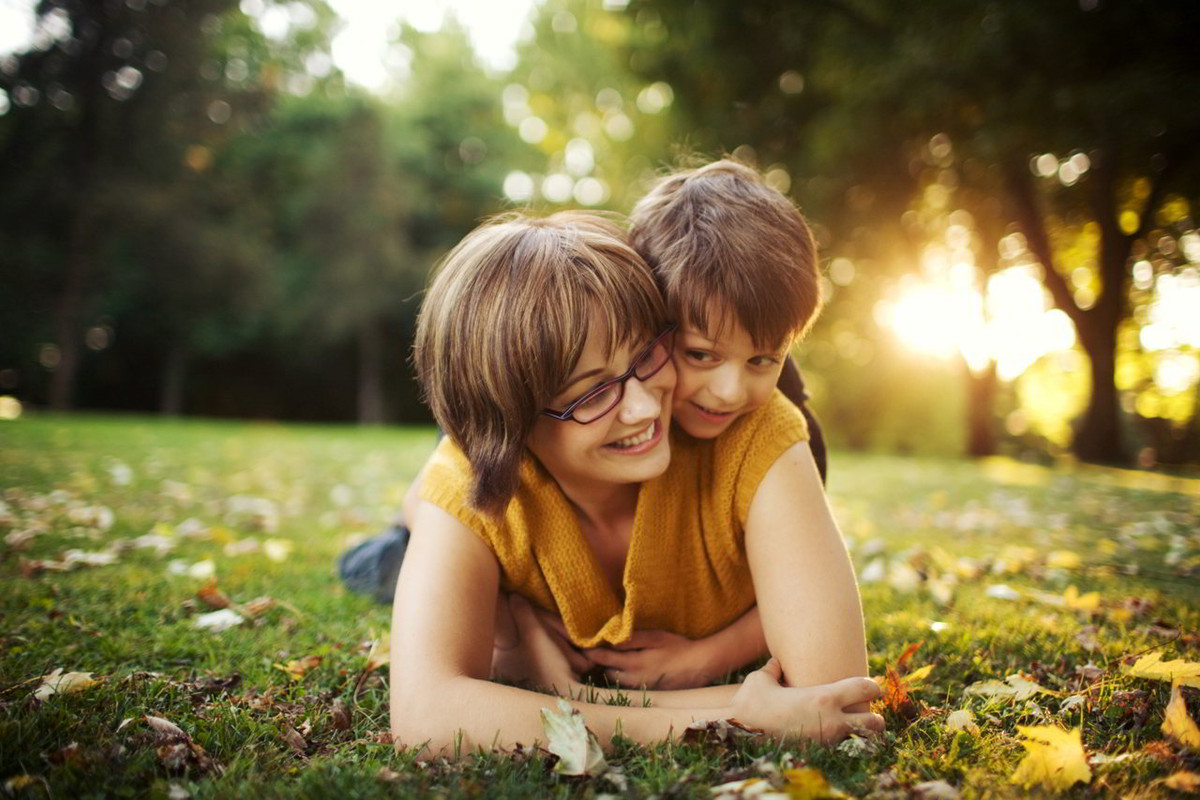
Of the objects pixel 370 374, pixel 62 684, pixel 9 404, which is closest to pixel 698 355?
pixel 62 684

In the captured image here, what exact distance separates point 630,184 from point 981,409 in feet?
28.4

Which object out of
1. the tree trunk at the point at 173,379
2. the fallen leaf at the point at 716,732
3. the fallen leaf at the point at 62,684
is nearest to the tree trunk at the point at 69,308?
the tree trunk at the point at 173,379

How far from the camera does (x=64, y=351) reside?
1611 centimetres

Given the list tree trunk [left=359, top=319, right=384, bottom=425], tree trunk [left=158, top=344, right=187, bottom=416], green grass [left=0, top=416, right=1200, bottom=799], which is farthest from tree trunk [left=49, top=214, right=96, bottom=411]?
green grass [left=0, top=416, right=1200, bottom=799]

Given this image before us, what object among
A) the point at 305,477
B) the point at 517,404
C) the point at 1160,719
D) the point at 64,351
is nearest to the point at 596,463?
the point at 517,404

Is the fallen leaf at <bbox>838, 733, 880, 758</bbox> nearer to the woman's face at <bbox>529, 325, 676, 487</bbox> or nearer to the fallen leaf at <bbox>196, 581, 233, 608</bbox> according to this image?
the woman's face at <bbox>529, 325, 676, 487</bbox>

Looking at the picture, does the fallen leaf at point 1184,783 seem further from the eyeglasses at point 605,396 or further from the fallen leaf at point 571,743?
the eyeglasses at point 605,396

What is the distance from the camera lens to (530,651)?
234 cm

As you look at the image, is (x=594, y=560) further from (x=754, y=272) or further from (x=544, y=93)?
(x=544, y=93)

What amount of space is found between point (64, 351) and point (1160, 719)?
62.9ft

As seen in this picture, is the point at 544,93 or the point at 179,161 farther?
the point at 544,93

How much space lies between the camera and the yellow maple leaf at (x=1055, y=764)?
1.62 m

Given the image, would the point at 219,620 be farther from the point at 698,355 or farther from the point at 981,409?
the point at 981,409

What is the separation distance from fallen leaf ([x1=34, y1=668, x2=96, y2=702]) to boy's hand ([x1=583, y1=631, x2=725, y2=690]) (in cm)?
144
